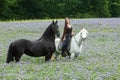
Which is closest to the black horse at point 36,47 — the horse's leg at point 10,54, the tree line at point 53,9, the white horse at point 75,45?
the horse's leg at point 10,54

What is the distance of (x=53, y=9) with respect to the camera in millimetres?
83562

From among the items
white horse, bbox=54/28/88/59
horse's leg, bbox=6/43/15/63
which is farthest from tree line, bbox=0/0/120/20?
horse's leg, bbox=6/43/15/63

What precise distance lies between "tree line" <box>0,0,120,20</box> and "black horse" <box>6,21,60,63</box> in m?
58.8

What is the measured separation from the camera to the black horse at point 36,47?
637 inches

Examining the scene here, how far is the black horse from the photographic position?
16188 mm

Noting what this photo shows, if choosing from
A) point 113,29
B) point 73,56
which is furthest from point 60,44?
point 113,29

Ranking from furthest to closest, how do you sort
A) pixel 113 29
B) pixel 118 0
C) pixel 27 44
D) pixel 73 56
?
pixel 118 0 → pixel 113 29 → pixel 73 56 → pixel 27 44

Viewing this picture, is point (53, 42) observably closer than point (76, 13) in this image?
Yes

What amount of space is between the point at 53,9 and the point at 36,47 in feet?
221

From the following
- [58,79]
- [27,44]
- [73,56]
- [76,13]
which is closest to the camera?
[58,79]

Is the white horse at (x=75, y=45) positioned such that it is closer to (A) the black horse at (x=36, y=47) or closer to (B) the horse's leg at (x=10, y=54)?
(A) the black horse at (x=36, y=47)

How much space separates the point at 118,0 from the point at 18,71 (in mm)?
85997

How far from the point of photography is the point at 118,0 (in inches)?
3834

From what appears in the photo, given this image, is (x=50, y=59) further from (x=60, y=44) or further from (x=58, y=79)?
(x=58, y=79)
